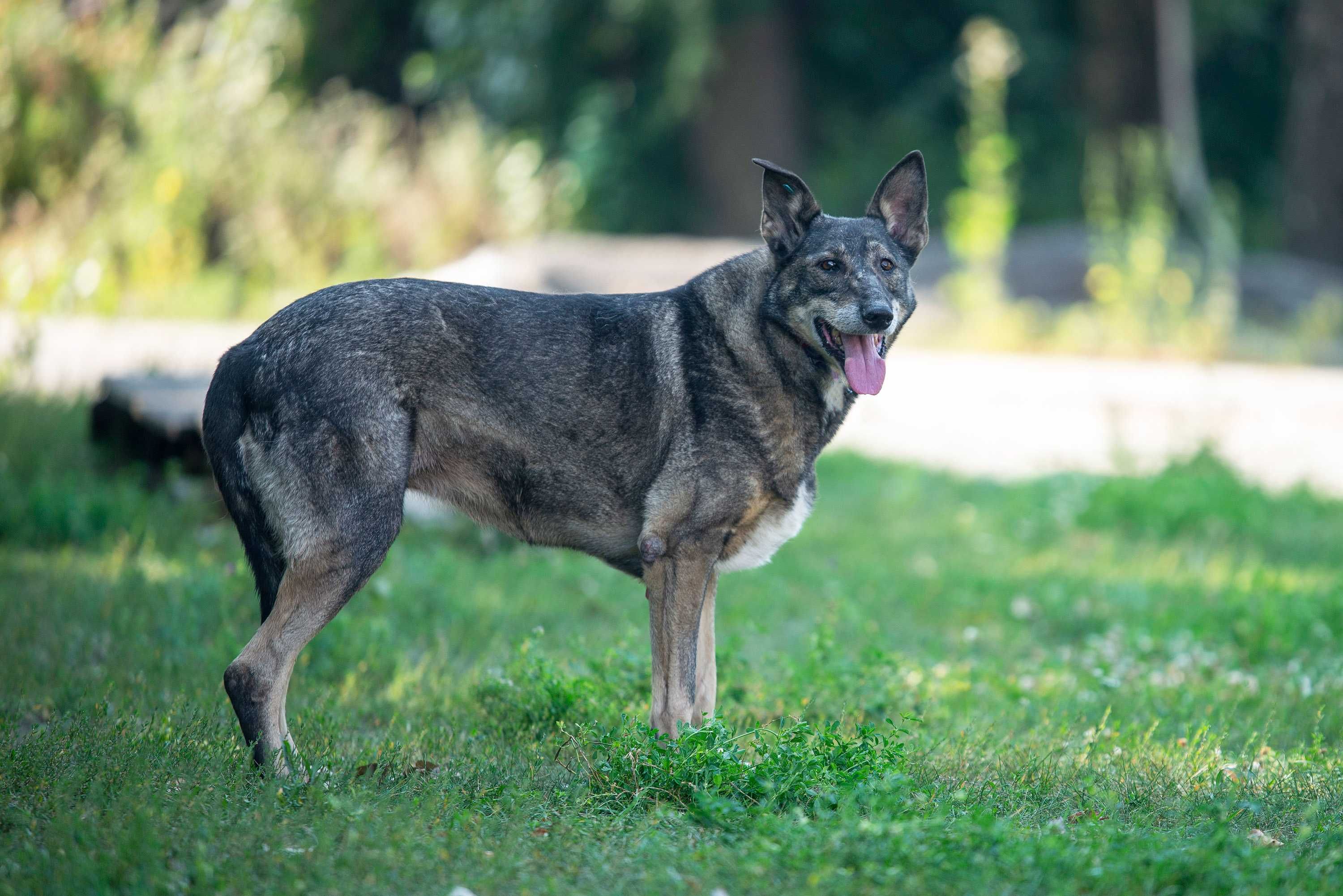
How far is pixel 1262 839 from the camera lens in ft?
11.6

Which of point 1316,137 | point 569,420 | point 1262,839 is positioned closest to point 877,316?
point 569,420

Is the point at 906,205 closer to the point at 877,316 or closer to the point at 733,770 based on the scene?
the point at 877,316

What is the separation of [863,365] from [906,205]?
809 mm

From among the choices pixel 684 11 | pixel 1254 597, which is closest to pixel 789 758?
pixel 1254 597

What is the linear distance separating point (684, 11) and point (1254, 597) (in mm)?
10003

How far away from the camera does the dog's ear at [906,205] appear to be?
4523 millimetres

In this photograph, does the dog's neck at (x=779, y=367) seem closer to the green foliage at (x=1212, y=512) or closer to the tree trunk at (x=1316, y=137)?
the green foliage at (x=1212, y=512)

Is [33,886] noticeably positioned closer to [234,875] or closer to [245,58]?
[234,875]

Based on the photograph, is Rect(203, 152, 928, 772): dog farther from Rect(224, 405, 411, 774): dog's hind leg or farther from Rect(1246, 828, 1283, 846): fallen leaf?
Rect(1246, 828, 1283, 846): fallen leaf

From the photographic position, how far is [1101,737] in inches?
183

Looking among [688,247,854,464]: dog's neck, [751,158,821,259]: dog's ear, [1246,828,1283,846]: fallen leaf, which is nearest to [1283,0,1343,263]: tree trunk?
[751,158,821,259]: dog's ear

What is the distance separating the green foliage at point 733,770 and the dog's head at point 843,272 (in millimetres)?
1210

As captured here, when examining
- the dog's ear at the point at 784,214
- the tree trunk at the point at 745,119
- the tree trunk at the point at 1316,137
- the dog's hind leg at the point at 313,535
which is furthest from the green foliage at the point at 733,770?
the tree trunk at the point at 745,119

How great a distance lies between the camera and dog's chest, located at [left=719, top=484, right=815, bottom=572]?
429 centimetres
